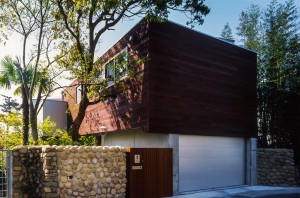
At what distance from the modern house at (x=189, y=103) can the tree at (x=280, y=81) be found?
336 cm

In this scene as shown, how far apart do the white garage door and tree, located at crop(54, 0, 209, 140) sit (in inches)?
178

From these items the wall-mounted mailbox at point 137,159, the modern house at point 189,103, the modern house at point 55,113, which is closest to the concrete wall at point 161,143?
the modern house at point 189,103

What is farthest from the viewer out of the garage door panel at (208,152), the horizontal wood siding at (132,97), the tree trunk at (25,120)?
the tree trunk at (25,120)

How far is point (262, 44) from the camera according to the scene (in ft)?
62.5

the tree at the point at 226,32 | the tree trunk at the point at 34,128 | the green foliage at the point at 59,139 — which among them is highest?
the tree at the point at 226,32

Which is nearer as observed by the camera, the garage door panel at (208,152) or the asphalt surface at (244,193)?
the asphalt surface at (244,193)

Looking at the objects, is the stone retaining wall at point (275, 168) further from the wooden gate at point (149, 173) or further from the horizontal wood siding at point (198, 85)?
the wooden gate at point (149, 173)

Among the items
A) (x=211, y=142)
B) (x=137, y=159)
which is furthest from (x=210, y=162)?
(x=137, y=159)

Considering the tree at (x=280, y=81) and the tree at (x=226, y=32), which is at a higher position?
the tree at (x=226, y=32)

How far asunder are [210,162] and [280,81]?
7844 millimetres

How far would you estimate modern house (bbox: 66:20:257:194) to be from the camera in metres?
11.3

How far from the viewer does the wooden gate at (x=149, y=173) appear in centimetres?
987

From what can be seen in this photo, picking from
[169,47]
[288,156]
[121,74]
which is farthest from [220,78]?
[288,156]

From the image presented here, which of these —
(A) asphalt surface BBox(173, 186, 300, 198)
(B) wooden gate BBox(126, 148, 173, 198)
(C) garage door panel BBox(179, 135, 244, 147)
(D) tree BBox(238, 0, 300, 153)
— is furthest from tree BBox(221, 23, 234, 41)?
(B) wooden gate BBox(126, 148, 173, 198)
